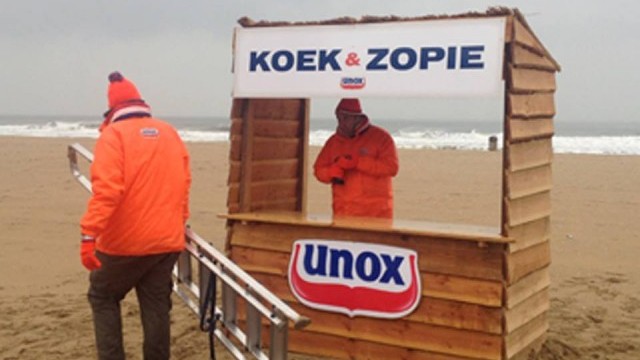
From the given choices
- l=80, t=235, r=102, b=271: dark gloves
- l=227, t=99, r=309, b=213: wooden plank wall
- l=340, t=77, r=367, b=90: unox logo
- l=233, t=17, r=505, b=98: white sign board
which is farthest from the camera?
l=227, t=99, r=309, b=213: wooden plank wall

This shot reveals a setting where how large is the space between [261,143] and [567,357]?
2.77 m

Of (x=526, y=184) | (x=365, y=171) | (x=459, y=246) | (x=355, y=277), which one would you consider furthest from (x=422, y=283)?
(x=365, y=171)

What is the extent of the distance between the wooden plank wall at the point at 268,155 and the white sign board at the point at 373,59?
35cm

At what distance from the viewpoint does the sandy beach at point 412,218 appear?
6734mm

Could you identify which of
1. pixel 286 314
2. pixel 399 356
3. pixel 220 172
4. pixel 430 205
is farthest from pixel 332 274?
pixel 220 172

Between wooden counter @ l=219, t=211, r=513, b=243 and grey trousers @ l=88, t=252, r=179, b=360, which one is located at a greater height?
wooden counter @ l=219, t=211, r=513, b=243

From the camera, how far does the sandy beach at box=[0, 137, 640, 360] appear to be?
265 inches

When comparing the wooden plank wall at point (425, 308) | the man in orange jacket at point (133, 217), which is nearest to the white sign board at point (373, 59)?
the wooden plank wall at point (425, 308)

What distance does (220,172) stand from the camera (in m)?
18.8

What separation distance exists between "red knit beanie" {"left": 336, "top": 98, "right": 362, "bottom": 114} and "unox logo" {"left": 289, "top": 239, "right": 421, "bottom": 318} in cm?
122

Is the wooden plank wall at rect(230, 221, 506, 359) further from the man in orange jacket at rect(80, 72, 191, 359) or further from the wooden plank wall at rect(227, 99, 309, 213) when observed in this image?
the man in orange jacket at rect(80, 72, 191, 359)

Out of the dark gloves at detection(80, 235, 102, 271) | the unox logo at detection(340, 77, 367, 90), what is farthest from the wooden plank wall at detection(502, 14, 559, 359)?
the dark gloves at detection(80, 235, 102, 271)

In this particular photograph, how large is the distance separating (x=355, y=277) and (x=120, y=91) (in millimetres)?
2011

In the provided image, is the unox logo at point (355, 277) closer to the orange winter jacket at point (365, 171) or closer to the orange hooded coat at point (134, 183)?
the orange winter jacket at point (365, 171)
